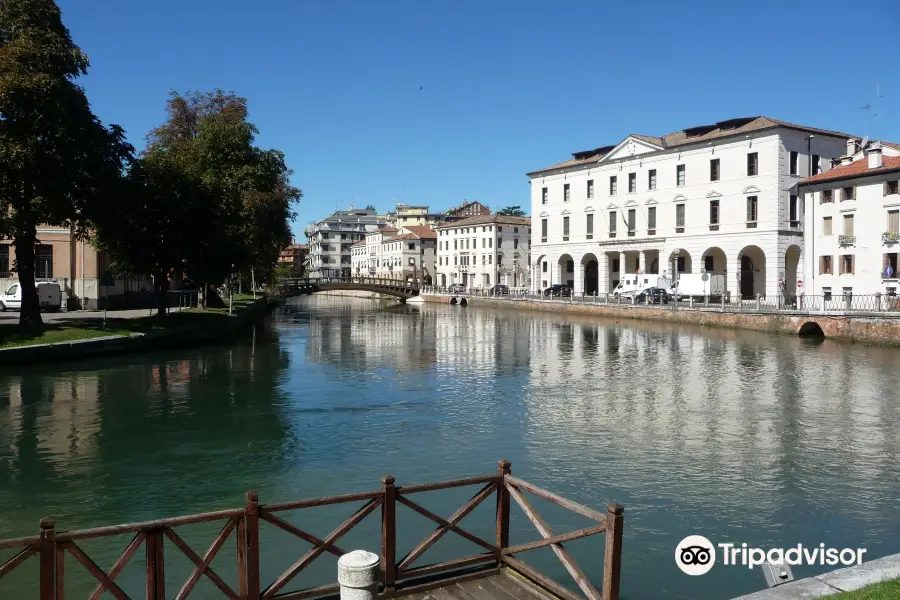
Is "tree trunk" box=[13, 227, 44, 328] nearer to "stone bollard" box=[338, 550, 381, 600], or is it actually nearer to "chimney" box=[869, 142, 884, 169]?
"stone bollard" box=[338, 550, 381, 600]

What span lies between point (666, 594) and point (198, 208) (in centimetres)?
3720

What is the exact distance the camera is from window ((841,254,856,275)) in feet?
160

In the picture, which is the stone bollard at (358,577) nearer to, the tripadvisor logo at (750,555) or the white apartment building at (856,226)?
the tripadvisor logo at (750,555)

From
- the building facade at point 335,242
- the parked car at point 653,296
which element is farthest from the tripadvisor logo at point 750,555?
the building facade at point 335,242

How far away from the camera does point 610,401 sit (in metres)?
23.0

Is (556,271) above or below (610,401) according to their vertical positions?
above

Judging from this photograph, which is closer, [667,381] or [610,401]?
Result: [610,401]

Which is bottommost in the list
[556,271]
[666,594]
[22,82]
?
[666,594]

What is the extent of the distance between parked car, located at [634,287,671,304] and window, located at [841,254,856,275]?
1519cm

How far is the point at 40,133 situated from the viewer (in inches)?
1161

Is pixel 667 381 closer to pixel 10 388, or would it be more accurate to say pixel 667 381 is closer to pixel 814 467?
pixel 814 467

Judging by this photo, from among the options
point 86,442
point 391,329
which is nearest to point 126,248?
point 391,329

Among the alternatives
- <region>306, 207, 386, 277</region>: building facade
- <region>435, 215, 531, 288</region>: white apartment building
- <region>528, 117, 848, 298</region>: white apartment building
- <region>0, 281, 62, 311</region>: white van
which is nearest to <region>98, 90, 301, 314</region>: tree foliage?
<region>0, 281, 62, 311</region>: white van

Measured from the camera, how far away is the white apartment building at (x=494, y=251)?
4080 inches
